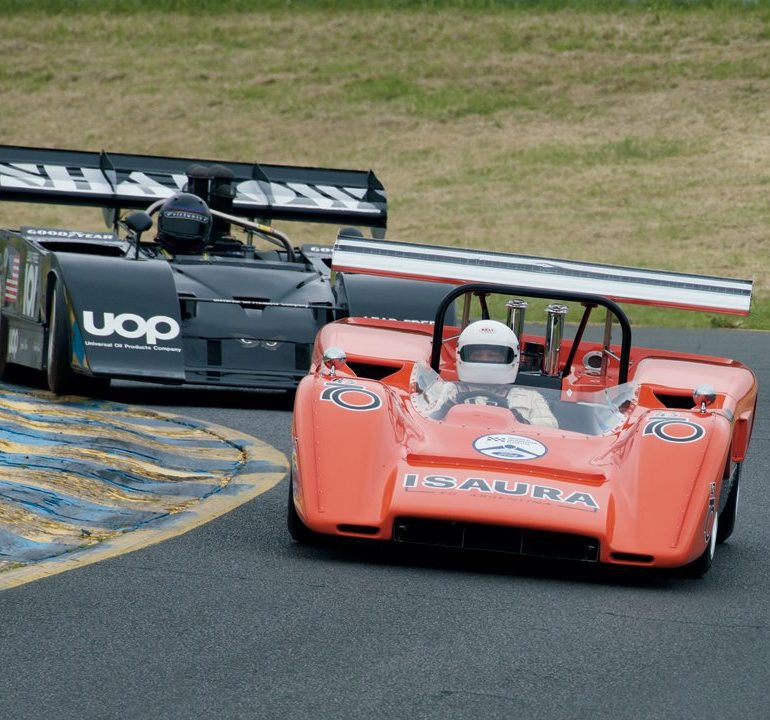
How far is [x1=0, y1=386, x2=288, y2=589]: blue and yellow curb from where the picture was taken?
6.91 meters

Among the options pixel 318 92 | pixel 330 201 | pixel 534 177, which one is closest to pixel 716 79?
pixel 534 177

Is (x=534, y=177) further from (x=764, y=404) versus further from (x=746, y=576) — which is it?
(x=746, y=576)

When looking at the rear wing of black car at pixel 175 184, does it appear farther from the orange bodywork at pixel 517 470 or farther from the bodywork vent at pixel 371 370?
the orange bodywork at pixel 517 470

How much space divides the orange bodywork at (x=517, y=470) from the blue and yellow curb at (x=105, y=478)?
0.77 meters

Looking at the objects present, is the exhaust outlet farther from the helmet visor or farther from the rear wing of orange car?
the helmet visor

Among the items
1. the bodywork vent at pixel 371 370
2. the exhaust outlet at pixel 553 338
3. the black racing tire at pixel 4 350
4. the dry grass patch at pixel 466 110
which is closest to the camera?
the bodywork vent at pixel 371 370

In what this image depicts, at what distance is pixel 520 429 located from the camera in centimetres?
730

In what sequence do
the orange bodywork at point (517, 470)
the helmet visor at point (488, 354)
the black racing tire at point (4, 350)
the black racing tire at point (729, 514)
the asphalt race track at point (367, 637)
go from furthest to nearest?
the black racing tire at point (4, 350) < the helmet visor at point (488, 354) < the black racing tire at point (729, 514) < the orange bodywork at point (517, 470) < the asphalt race track at point (367, 637)

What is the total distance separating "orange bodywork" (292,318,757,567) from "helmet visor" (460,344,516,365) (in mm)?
371

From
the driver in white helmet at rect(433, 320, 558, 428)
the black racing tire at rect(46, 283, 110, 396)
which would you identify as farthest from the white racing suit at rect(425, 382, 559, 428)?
the black racing tire at rect(46, 283, 110, 396)

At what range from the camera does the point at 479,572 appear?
6734 millimetres

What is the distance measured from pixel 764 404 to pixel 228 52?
34874 millimetres

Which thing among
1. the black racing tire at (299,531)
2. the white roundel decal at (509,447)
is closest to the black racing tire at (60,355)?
the black racing tire at (299,531)

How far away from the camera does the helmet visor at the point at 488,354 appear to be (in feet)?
25.9
